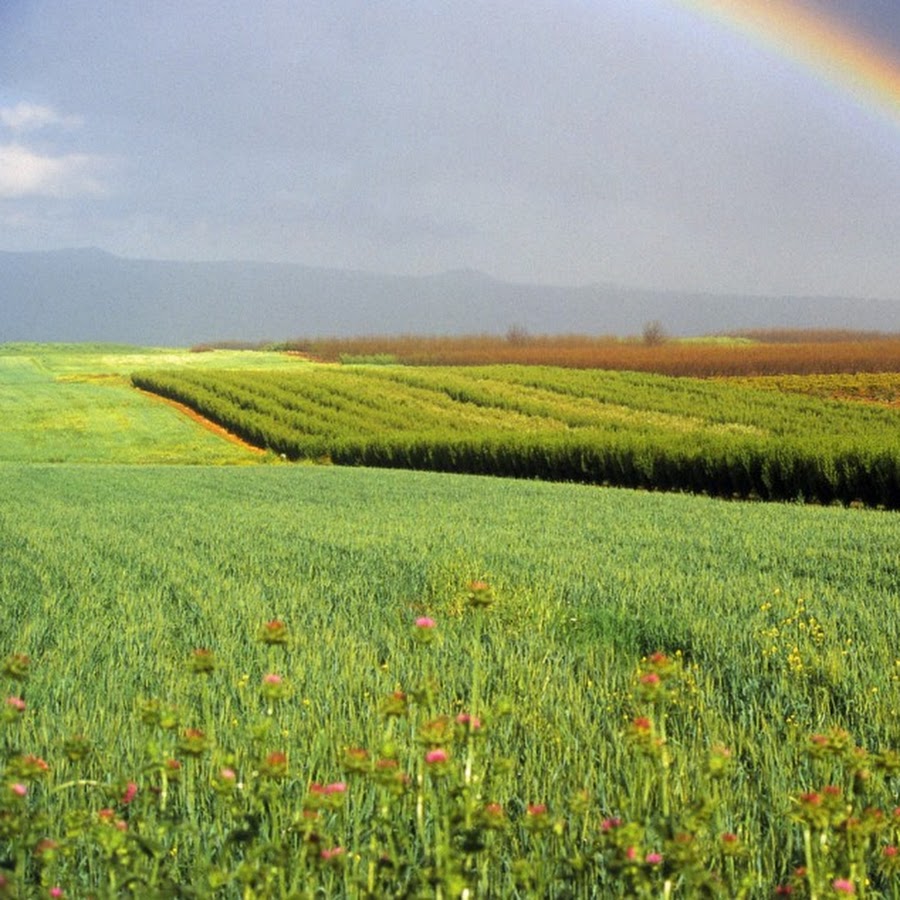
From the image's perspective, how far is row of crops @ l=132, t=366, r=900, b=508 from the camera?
26938 mm

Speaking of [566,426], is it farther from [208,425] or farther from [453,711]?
[453,711]

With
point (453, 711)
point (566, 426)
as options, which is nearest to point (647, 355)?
point (566, 426)

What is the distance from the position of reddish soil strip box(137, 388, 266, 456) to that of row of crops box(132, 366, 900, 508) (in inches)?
19.9

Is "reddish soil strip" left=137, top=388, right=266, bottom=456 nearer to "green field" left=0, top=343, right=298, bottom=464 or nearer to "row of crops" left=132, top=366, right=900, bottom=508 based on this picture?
"row of crops" left=132, top=366, right=900, bottom=508

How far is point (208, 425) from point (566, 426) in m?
18.8

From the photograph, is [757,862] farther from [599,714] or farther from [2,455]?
[2,455]

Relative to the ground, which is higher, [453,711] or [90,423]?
[453,711]

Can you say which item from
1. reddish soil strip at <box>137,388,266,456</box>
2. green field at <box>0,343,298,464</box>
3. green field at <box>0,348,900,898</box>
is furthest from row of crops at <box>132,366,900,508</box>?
green field at <box>0,348,900,898</box>

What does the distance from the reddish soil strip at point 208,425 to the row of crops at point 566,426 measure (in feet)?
1.65

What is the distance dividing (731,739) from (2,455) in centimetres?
4614

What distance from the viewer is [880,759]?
224 centimetres

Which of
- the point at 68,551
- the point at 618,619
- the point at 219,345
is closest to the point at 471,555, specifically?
the point at 618,619

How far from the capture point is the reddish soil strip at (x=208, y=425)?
159ft

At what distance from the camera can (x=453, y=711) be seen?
14.4ft
